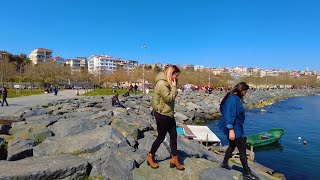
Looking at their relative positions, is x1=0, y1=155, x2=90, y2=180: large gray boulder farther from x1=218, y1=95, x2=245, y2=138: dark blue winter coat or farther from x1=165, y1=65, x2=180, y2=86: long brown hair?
x1=218, y1=95, x2=245, y2=138: dark blue winter coat

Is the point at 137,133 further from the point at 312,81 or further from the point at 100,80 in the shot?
the point at 312,81

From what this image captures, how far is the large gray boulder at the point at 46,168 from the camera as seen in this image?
537 centimetres

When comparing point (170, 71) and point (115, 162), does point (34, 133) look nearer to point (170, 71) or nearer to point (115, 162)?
point (115, 162)

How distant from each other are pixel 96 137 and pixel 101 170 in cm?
204

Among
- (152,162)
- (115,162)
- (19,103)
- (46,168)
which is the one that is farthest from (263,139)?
(19,103)

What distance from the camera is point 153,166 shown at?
6031 mm

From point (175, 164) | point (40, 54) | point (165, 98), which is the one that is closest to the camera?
point (165, 98)

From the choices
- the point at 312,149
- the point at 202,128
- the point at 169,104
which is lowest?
the point at 312,149

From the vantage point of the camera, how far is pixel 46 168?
18.5 ft

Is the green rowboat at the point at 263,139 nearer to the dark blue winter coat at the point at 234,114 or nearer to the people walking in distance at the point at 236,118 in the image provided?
the people walking in distance at the point at 236,118

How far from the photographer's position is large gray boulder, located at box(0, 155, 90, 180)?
5.37m

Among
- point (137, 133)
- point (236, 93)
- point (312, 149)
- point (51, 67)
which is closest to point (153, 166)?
point (236, 93)

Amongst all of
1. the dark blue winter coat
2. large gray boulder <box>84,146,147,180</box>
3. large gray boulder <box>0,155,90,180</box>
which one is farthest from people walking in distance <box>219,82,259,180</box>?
large gray boulder <box>0,155,90,180</box>

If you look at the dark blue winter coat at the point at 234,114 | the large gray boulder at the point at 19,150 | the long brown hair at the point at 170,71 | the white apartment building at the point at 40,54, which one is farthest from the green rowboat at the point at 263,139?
the white apartment building at the point at 40,54
